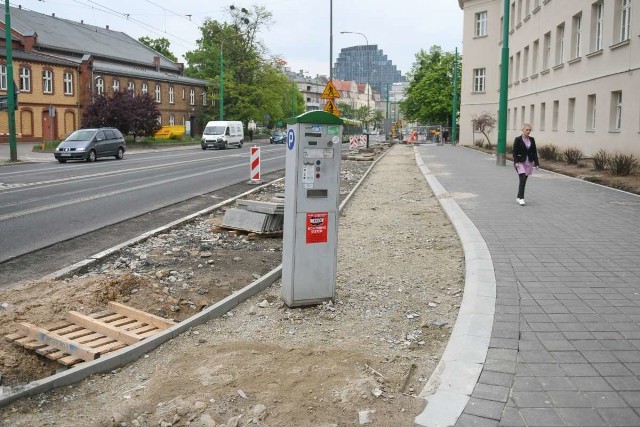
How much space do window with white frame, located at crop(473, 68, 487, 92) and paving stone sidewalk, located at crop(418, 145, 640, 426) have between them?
4471 cm

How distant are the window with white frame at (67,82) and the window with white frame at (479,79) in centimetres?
3454

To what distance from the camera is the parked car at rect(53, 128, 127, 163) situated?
30.8 m

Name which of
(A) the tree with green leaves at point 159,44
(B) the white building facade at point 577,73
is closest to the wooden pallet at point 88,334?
(B) the white building facade at point 577,73

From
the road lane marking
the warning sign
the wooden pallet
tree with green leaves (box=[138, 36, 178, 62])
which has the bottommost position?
the wooden pallet

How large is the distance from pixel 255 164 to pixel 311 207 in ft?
45.9

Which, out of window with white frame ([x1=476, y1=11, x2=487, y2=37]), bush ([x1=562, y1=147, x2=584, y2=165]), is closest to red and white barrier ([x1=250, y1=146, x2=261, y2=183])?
bush ([x1=562, y1=147, x2=584, y2=165])

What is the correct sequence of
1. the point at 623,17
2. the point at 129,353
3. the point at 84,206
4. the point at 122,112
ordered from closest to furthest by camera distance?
the point at 129,353 < the point at 84,206 < the point at 623,17 < the point at 122,112

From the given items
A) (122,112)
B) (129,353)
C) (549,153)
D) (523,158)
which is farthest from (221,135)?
(129,353)

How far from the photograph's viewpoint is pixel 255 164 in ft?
65.3

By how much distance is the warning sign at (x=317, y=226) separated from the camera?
242 inches

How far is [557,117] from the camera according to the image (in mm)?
32938

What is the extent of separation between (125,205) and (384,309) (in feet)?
30.6

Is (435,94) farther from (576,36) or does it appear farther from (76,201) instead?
(76,201)

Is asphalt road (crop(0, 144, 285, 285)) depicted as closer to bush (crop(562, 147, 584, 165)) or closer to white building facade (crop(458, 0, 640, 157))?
bush (crop(562, 147, 584, 165))
